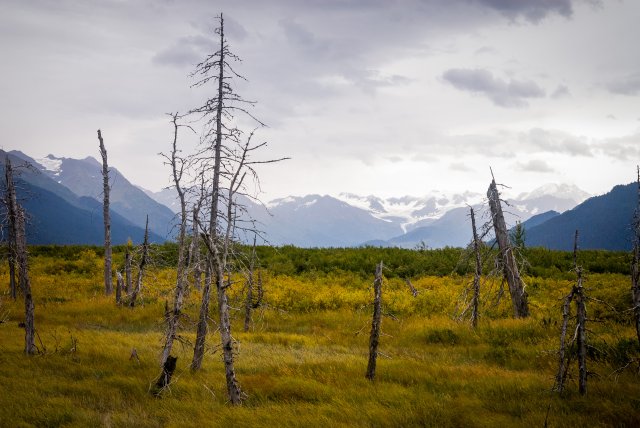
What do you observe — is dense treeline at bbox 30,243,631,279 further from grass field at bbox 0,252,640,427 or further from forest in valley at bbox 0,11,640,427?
grass field at bbox 0,252,640,427

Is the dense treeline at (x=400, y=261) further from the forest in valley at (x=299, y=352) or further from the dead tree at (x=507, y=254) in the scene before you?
the dead tree at (x=507, y=254)

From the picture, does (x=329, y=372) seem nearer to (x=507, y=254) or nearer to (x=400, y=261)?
(x=507, y=254)

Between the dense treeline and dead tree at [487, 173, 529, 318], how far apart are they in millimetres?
8644

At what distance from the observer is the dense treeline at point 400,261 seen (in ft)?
84.8

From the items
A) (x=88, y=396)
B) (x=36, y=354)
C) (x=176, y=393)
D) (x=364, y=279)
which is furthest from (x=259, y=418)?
(x=364, y=279)

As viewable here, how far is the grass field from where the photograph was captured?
7.34m

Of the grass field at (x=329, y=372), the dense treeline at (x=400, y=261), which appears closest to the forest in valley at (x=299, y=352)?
the grass field at (x=329, y=372)

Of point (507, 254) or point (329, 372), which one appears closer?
point (329, 372)

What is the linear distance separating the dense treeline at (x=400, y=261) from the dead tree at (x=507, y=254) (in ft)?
28.4

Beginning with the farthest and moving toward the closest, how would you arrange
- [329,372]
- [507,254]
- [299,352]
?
1. [507,254]
2. [299,352]
3. [329,372]

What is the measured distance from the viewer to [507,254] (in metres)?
15.4

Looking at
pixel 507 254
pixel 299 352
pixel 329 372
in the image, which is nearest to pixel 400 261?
pixel 507 254

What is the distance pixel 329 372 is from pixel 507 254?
893 centimetres

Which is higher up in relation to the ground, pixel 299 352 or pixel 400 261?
pixel 400 261
